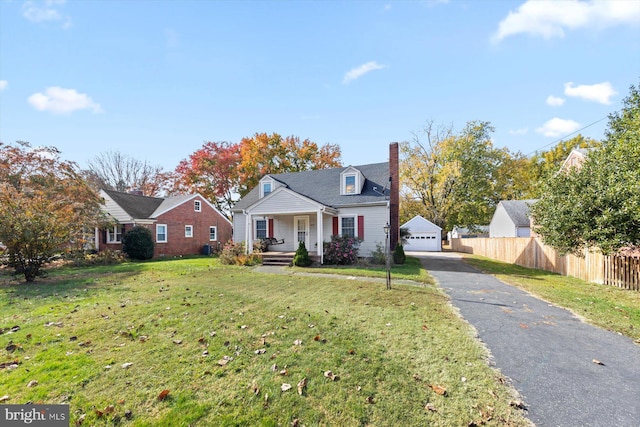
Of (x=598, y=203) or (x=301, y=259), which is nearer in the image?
(x=598, y=203)

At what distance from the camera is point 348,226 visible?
1661cm

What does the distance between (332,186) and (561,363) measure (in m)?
15.4

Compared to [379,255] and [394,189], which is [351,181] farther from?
[379,255]

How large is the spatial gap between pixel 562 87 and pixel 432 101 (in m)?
5.69

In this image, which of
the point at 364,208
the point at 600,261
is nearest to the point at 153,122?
the point at 364,208

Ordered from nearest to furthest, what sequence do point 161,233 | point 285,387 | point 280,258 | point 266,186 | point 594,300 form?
point 285,387 → point 594,300 → point 280,258 → point 266,186 → point 161,233

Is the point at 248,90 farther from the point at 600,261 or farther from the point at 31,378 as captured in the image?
the point at 600,261

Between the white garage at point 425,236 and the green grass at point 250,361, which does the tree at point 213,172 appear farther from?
the green grass at point 250,361

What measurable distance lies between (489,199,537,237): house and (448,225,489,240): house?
261 inches

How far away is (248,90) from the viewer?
13773 mm

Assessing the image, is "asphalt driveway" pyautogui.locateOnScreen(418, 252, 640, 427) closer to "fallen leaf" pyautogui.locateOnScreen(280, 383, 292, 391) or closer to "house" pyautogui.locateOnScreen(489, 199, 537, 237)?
"fallen leaf" pyautogui.locateOnScreen(280, 383, 292, 391)

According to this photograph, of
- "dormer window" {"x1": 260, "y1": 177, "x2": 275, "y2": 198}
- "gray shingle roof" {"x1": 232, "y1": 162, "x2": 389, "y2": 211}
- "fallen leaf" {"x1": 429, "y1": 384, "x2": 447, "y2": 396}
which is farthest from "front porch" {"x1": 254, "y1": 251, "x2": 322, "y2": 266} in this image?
"fallen leaf" {"x1": 429, "y1": 384, "x2": 447, "y2": 396}

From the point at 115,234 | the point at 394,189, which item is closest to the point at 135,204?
the point at 115,234

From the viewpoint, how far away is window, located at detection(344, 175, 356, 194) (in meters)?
17.4
